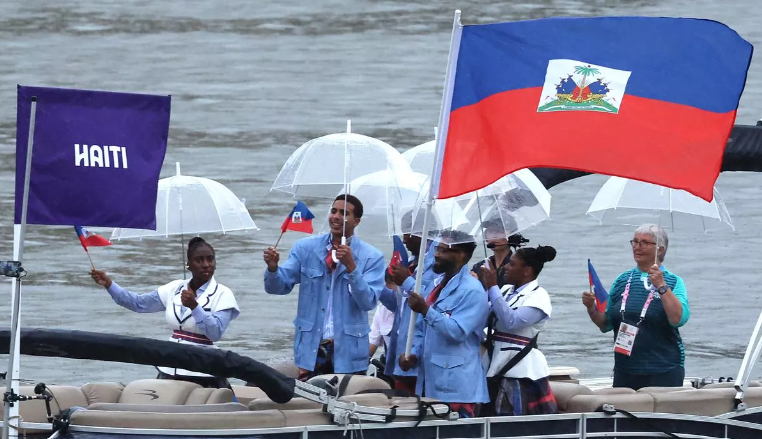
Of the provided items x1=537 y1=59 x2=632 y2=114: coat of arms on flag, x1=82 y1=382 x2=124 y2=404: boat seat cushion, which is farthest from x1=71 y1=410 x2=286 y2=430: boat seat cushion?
x1=537 y1=59 x2=632 y2=114: coat of arms on flag

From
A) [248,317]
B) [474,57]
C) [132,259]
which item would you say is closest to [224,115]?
[132,259]

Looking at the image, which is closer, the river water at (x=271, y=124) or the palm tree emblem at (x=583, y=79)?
the palm tree emblem at (x=583, y=79)

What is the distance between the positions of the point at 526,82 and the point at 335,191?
2491mm

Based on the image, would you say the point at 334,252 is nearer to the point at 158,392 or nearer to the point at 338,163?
the point at 338,163

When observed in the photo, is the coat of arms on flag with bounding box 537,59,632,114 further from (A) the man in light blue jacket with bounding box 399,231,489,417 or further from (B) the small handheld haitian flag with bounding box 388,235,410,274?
(B) the small handheld haitian flag with bounding box 388,235,410,274

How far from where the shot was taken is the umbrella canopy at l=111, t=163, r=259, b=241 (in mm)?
9734

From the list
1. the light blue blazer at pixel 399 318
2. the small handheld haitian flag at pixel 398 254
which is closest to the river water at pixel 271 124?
the small handheld haitian flag at pixel 398 254

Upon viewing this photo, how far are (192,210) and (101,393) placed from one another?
1693 mm

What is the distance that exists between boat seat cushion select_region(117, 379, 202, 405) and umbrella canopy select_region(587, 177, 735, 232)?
3568 mm

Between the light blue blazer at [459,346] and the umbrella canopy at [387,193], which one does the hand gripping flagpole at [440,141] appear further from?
the umbrella canopy at [387,193]

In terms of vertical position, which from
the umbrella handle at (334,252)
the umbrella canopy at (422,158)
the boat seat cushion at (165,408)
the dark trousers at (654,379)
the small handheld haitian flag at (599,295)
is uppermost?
the umbrella canopy at (422,158)

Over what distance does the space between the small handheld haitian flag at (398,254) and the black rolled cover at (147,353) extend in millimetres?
1040

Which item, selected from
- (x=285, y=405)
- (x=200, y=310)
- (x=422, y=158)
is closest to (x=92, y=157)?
(x=200, y=310)

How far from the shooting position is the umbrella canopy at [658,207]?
10555 mm
